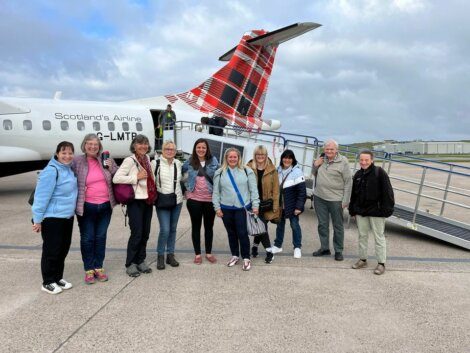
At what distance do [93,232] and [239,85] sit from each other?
1239 cm

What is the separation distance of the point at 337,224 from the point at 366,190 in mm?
770

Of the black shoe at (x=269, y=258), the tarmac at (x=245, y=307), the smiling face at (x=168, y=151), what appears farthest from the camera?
the black shoe at (x=269, y=258)

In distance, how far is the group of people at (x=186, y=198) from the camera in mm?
3922

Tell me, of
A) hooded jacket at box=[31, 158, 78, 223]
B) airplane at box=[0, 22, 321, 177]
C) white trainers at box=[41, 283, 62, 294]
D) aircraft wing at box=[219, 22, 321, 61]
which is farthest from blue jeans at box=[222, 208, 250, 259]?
aircraft wing at box=[219, 22, 321, 61]

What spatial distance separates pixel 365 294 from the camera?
156 inches

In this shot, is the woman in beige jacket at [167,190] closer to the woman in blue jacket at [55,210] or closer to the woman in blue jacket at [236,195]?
the woman in blue jacket at [236,195]

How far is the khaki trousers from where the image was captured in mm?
4645

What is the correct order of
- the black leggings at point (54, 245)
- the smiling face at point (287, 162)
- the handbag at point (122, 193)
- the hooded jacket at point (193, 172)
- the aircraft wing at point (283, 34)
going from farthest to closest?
the aircraft wing at point (283, 34), the smiling face at point (287, 162), the hooded jacket at point (193, 172), the handbag at point (122, 193), the black leggings at point (54, 245)

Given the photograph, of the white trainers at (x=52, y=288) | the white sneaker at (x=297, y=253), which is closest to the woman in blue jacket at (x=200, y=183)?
the white sneaker at (x=297, y=253)

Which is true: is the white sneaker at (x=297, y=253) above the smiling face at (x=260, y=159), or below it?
below

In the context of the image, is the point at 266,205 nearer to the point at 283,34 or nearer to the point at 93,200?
the point at 93,200

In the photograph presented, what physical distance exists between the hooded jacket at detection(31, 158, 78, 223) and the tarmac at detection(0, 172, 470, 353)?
2.86ft

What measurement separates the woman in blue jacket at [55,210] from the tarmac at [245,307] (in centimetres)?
28

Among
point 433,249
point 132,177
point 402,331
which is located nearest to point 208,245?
point 132,177
